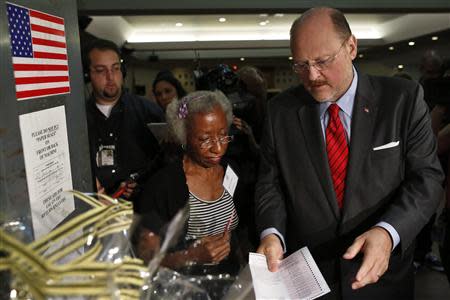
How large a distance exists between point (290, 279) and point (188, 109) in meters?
1.01

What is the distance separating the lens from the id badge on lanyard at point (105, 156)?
231 cm

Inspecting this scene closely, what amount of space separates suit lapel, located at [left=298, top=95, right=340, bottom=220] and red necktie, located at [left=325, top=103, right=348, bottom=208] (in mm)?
32

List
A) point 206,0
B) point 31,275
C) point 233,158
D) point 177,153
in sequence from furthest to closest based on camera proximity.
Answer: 1. point 206,0
2. point 233,158
3. point 177,153
4. point 31,275

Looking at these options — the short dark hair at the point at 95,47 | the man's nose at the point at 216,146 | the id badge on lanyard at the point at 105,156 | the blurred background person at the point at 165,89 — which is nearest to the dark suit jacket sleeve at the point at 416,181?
the man's nose at the point at 216,146

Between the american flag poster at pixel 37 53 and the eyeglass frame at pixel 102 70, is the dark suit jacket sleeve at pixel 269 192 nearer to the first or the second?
the american flag poster at pixel 37 53

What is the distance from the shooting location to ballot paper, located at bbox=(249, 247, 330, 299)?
1143mm

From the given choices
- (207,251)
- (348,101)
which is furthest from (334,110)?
(207,251)

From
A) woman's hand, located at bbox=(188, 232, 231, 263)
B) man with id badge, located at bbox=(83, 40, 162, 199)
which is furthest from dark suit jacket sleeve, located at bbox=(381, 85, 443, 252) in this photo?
man with id badge, located at bbox=(83, 40, 162, 199)

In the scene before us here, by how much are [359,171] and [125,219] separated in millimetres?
1092

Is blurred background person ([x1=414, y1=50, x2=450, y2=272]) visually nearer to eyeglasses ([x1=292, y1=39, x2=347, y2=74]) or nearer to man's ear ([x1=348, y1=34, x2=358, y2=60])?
man's ear ([x1=348, y1=34, x2=358, y2=60])

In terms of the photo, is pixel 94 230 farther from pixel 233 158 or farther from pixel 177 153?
pixel 233 158

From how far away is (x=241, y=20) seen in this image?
755 cm

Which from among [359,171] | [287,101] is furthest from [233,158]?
[359,171]

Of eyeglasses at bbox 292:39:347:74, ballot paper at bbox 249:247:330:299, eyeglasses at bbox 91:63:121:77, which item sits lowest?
ballot paper at bbox 249:247:330:299
